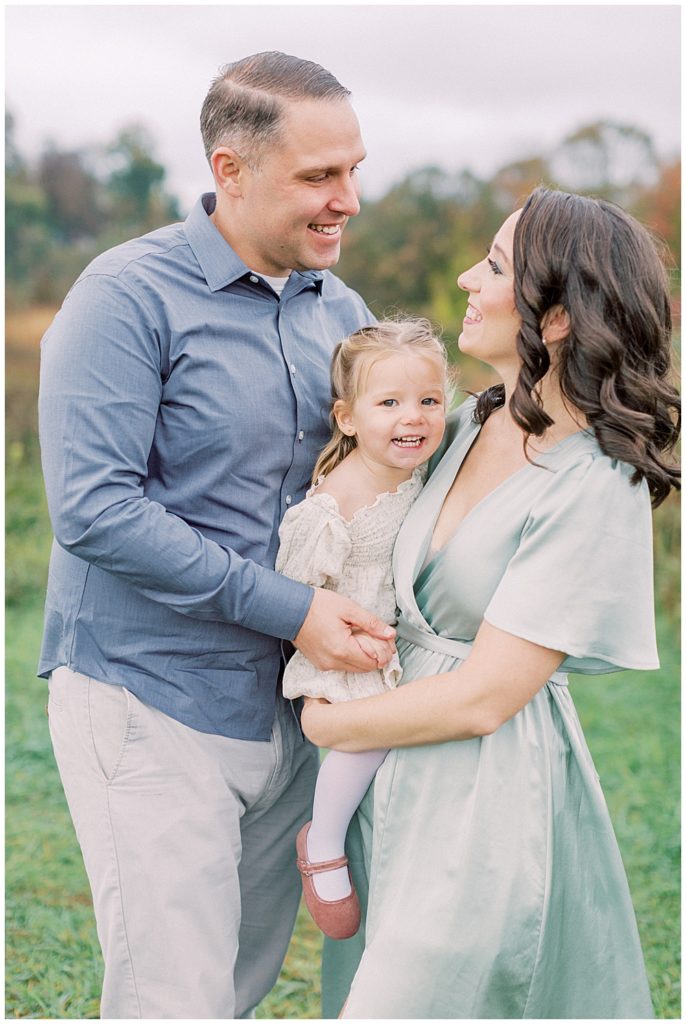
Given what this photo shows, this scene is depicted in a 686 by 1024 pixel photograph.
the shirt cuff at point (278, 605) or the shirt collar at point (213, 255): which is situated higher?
the shirt collar at point (213, 255)

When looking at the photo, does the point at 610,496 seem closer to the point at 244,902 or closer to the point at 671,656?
the point at 244,902

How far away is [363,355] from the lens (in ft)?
7.97

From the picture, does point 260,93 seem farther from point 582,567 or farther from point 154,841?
point 154,841

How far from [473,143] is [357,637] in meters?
8.44

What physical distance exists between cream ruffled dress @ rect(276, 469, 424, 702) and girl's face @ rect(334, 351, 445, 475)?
4.0 inches

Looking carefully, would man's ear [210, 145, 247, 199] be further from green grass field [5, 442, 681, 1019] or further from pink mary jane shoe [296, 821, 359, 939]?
green grass field [5, 442, 681, 1019]

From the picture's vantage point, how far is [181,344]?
238 cm

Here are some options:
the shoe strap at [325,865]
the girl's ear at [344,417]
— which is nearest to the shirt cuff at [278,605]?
the girl's ear at [344,417]

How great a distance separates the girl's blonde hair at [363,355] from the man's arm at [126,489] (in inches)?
14.4

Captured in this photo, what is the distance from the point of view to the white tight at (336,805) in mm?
2305

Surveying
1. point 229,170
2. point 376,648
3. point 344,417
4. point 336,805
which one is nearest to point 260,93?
point 229,170

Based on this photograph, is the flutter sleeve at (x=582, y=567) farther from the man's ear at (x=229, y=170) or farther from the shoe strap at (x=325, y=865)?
the man's ear at (x=229, y=170)

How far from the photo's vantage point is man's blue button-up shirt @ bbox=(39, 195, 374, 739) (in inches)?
88.8

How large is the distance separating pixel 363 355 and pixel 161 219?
335 inches
